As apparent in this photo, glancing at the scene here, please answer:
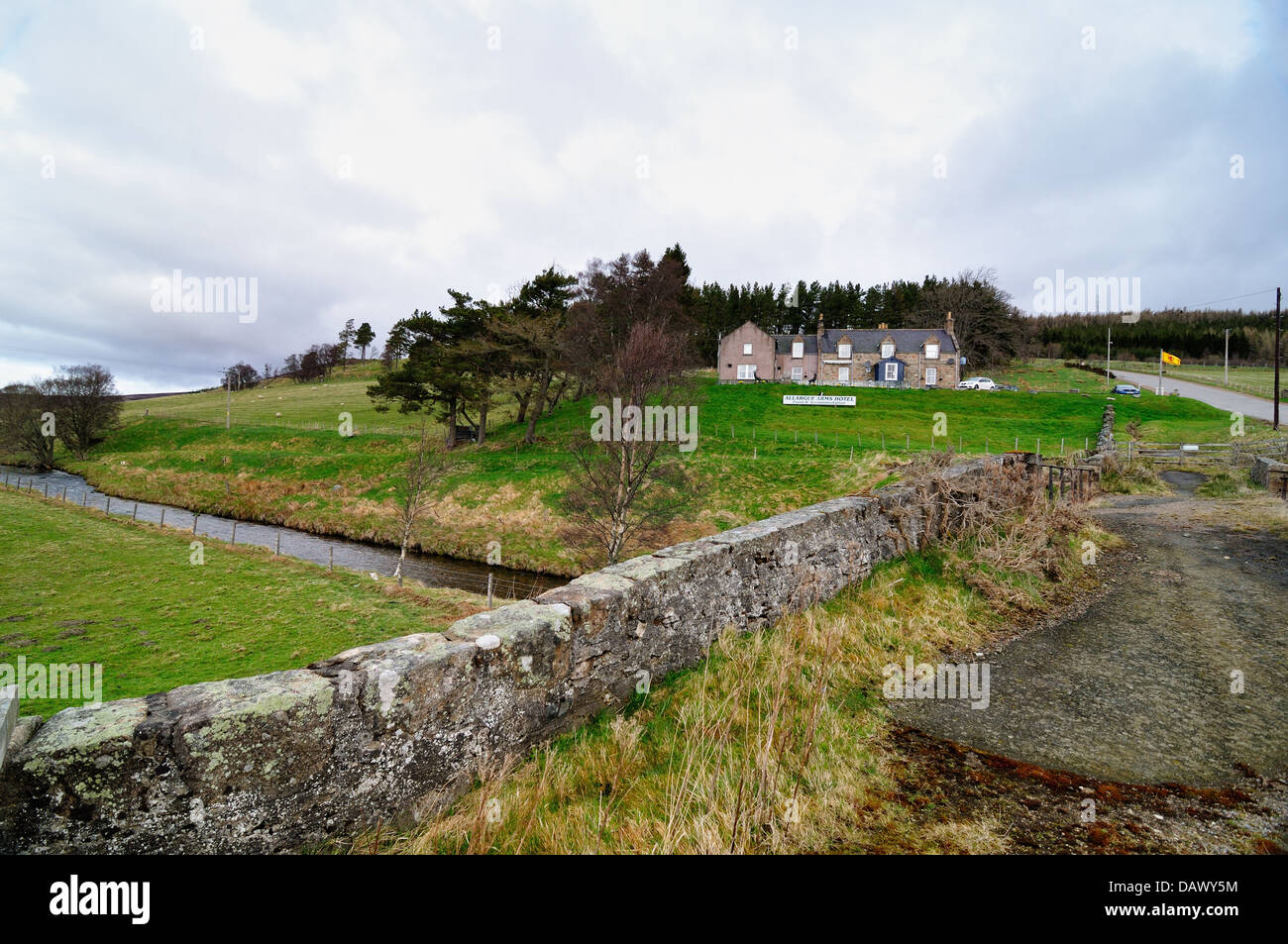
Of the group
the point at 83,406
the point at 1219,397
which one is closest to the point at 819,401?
the point at 1219,397

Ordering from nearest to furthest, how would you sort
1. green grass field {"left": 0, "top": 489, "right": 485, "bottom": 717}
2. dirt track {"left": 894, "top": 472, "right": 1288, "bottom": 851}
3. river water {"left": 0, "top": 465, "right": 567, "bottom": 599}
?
dirt track {"left": 894, "top": 472, "right": 1288, "bottom": 851}
green grass field {"left": 0, "top": 489, "right": 485, "bottom": 717}
river water {"left": 0, "top": 465, "right": 567, "bottom": 599}

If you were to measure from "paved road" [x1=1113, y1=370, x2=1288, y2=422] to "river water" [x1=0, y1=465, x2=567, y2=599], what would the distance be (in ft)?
156

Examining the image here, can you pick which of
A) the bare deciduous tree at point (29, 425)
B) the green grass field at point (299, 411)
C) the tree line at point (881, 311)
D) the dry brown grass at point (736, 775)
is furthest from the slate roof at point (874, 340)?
the bare deciduous tree at point (29, 425)

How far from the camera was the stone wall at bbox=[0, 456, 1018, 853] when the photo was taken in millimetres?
2420

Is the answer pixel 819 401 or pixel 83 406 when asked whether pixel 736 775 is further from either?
pixel 83 406

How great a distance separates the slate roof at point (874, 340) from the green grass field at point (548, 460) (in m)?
12.7

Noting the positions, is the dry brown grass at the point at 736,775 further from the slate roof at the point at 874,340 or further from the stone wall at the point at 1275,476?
the slate roof at the point at 874,340

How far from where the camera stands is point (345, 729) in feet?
10.00

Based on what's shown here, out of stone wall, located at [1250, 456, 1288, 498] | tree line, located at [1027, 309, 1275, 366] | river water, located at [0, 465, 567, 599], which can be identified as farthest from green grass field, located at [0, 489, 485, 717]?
tree line, located at [1027, 309, 1275, 366]

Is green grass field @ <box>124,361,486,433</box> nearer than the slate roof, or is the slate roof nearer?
green grass field @ <box>124,361,486,433</box>

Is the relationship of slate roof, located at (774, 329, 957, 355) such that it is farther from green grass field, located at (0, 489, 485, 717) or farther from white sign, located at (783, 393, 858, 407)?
green grass field, located at (0, 489, 485, 717)

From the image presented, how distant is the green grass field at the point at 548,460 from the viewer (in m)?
25.6
